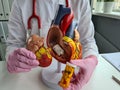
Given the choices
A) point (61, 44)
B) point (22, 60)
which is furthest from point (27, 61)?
point (61, 44)

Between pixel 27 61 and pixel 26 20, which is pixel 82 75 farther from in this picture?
pixel 26 20

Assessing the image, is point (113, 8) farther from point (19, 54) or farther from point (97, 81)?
point (19, 54)

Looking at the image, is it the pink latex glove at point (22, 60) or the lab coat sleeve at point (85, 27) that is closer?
the pink latex glove at point (22, 60)

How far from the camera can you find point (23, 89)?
0.52 meters

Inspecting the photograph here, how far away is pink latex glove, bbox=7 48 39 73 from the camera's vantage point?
0.42m

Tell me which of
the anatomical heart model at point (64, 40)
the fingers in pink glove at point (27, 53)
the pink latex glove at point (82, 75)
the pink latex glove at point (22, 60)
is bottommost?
the pink latex glove at point (82, 75)

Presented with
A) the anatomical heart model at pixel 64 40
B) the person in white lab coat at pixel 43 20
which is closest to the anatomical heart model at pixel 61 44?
the anatomical heart model at pixel 64 40

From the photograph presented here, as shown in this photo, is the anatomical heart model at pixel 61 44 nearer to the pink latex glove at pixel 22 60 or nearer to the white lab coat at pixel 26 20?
the pink latex glove at pixel 22 60

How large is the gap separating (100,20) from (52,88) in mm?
1067

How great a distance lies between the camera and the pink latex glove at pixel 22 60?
1.38 ft

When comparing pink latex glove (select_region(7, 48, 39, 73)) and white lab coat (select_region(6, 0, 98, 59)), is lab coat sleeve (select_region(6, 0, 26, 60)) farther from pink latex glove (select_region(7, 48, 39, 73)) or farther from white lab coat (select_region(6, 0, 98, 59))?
pink latex glove (select_region(7, 48, 39, 73))

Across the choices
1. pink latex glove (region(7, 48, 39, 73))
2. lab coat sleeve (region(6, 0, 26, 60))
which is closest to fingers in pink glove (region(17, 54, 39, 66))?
pink latex glove (region(7, 48, 39, 73))

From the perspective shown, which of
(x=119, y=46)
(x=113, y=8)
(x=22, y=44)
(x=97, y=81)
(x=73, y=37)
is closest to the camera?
(x=73, y=37)

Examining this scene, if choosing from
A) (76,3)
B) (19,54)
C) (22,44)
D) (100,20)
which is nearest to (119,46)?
(100,20)
